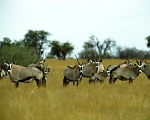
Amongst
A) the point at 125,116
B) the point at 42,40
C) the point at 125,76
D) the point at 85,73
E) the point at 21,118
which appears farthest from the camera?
the point at 42,40

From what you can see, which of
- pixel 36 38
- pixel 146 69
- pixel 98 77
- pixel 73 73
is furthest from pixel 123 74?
pixel 36 38

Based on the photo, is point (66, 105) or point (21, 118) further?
point (66, 105)

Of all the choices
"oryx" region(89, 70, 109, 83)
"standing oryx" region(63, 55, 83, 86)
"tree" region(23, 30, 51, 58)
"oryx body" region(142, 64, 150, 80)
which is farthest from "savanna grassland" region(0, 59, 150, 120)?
"tree" region(23, 30, 51, 58)

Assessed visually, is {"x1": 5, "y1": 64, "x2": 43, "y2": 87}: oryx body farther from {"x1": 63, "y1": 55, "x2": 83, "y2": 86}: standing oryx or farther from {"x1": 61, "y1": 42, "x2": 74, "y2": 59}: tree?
{"x1": 61, "y1": 42, "x2": 74, "y2": 59}: tree

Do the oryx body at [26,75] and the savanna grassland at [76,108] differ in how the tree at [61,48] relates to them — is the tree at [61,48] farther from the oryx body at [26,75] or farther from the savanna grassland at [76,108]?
the savanna grassland at [76,108]

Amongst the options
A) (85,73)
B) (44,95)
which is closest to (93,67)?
(85,73)

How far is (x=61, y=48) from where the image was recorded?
6053cm

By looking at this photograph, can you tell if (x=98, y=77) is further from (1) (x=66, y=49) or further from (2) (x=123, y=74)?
(1) (x=66, y=49)

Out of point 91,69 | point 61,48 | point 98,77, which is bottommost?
point 98,77

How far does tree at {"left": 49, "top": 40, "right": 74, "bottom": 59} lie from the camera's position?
60500mm

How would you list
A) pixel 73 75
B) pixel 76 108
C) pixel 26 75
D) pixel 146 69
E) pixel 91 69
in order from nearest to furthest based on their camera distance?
1. pixel 76 108
2. pixel 26 75
3. pixel 73 75
4. pixel 91 69
5. pixel 146 69

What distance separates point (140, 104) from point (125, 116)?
4.31 ft

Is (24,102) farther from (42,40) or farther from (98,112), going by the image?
(42,40)

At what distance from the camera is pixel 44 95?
9977mm
